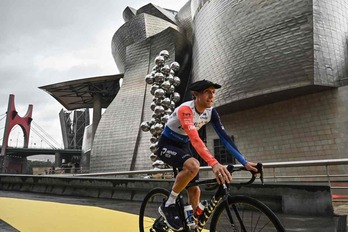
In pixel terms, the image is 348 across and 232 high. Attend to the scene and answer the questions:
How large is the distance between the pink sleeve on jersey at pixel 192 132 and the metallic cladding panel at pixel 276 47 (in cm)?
1546

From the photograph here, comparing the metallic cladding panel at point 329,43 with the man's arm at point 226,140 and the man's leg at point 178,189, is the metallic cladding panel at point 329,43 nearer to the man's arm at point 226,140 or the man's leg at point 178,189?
the man's arm at point 226,140

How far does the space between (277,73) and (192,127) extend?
1632 centimetres

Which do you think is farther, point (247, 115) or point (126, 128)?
point (126, 128)

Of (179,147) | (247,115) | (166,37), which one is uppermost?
(166,37)

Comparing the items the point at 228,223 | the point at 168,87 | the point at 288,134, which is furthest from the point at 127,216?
the point at 288,134

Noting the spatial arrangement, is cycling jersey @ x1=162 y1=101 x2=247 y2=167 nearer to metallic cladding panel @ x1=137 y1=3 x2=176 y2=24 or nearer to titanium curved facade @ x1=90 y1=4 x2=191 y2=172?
titanium curved facade @ x1=90 y1=4 x2=191 y2=172

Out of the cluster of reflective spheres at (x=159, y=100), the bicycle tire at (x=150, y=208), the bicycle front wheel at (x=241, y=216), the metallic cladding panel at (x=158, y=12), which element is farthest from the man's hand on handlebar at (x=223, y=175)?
the metallic cladding panel at (x=158, y=12)

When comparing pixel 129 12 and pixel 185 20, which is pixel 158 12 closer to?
pixel 185 20

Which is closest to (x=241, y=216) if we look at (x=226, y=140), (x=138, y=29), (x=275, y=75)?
(x=226, y=140)

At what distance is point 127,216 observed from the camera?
486 cm

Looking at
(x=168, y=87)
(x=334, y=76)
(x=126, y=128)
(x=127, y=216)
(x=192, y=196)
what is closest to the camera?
(x=192, y=196)

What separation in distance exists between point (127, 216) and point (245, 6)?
19.0 metres

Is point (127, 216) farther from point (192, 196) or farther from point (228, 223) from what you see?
point (228, 223)

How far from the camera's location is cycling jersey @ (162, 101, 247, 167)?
2.38 m
